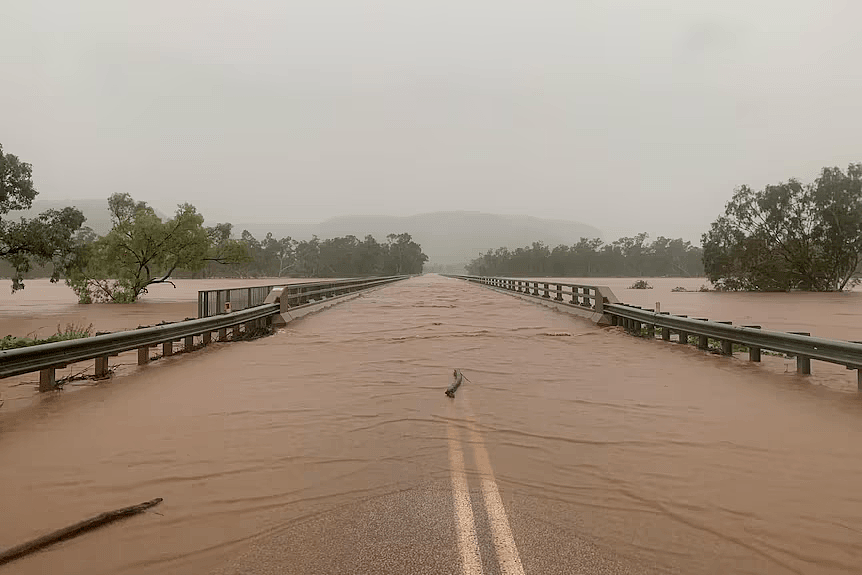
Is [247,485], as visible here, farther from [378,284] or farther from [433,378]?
[378,284]

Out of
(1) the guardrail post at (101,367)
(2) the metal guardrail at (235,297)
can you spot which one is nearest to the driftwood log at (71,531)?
(1) the guardrail post at (101,367)

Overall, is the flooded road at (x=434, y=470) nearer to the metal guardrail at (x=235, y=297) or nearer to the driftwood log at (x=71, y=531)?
the driftwood log at (x=71, y=531)

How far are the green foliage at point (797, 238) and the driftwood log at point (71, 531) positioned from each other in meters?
56.6

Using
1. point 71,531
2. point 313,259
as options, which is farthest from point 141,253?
point 313,259

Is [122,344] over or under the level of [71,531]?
over

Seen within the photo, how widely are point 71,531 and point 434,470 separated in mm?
2508

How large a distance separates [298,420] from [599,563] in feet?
12.8

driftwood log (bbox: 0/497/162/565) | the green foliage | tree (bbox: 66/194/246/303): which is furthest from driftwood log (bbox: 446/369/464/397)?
the green foliage

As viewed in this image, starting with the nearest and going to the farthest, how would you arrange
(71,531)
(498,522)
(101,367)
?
(71,531) → (498,522) → (101,367)

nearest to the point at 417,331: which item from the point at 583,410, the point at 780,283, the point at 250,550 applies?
the point at 583,410

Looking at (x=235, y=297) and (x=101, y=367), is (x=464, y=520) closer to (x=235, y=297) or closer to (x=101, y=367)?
(x=101, y=367)

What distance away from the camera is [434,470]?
433 centimetres

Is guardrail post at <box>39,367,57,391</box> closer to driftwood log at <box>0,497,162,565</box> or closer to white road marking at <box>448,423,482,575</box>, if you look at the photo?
driftwood log at <box>0,497,162,565</box>

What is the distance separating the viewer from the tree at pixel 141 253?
36.9 metres
